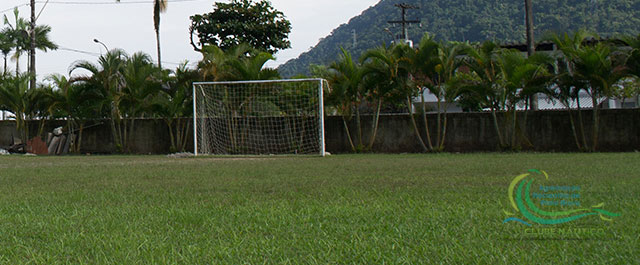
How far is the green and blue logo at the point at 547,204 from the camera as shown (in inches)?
160

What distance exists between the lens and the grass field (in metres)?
3.24

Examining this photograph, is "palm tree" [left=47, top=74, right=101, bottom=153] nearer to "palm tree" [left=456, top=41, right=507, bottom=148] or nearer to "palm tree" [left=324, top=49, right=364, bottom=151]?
"palm tree" [left=324, top=49, right=364, bottom=151]

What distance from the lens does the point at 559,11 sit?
1777 inches

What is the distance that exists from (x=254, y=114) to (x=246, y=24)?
47.3ft

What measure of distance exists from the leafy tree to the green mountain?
2.11 metres

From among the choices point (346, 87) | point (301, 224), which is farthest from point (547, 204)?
point (346, 87)

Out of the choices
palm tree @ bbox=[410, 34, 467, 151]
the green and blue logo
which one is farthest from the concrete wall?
the green and blue logo

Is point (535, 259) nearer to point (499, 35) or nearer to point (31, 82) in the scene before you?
point (31, 82)

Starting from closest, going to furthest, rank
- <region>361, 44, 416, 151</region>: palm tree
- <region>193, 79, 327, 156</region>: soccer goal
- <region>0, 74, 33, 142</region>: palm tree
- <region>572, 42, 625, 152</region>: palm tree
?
<region>572, 42, 625, 152</region>: palm tree
<region>361, 44, 416, 151</region>: palm tree
<region>193, 79, 327, 156</region>: soccer goal
<region>0, 74, 33, 142</region>: palm tree

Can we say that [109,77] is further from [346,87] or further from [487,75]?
[487,75]

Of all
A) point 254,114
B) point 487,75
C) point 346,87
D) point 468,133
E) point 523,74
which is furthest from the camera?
point 254,114

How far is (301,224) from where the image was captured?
13.7 ft

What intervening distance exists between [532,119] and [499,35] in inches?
1398

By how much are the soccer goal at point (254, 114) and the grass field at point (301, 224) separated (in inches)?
416
